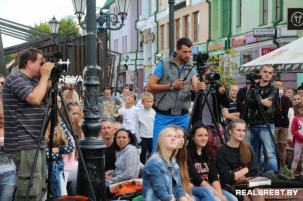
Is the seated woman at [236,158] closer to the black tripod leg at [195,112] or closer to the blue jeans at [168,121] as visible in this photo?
the black tripod leg at [195,112]

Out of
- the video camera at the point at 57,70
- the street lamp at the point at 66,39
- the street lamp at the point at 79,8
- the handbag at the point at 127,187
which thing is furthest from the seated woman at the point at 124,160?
the street lamp at the point at 66,39

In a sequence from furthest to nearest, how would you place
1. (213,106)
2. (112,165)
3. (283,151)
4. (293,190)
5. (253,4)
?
(253,4)
(283,151)
(213,106)
(112,165)
(293,190)

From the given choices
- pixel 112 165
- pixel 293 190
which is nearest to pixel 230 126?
pixel 293 190

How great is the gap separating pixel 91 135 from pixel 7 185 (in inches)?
65.6

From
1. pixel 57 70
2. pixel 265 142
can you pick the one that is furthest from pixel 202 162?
pixel 57 70

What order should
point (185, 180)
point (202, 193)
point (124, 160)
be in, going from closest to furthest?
point (185, 180) < point (202, 193) < point (124, 160)

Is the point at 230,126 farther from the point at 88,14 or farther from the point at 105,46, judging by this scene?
the point at 105,46

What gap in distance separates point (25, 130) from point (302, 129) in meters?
6.96

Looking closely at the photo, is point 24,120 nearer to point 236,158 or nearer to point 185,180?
point 185,180

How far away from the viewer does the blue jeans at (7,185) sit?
6.79m

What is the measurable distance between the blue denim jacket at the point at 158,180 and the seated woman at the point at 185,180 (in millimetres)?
317

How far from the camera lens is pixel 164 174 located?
7246mm

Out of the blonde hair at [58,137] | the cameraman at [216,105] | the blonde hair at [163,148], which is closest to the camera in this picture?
the blonde hair at [163,148]

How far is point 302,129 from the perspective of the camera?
12117 millimetres
